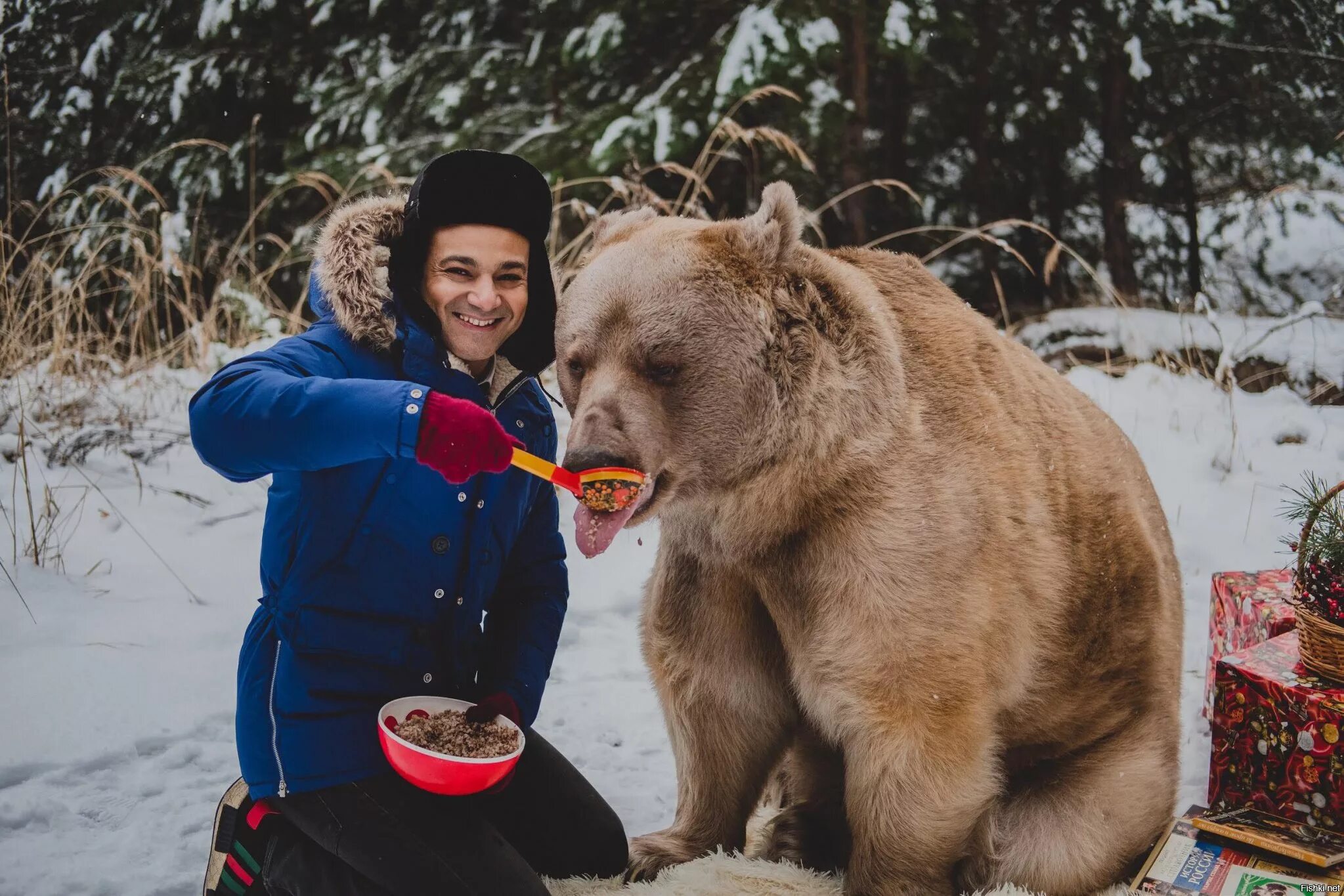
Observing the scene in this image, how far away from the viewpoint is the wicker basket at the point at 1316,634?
2.32m

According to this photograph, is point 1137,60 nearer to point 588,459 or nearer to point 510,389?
point 510,389

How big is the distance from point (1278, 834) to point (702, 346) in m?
1.64

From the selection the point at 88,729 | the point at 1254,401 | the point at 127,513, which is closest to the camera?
the point at 88,729

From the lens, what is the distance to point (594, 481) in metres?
1.86

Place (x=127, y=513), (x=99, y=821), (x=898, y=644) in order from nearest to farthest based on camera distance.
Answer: (x=898, y=644) < (x=99, y=821) < (x=127, y=513)

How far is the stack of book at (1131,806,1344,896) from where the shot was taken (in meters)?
2.13

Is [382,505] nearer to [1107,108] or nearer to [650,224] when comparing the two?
[650,224]

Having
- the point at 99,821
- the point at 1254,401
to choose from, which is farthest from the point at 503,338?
the point at 1254,401

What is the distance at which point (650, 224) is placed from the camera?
226 cm

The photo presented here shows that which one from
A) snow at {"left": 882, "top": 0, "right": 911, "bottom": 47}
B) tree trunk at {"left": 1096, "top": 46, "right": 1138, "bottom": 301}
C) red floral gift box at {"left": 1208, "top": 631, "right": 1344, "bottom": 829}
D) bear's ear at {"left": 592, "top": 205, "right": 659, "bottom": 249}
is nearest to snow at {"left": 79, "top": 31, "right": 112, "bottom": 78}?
snow at {"left": 882, "top": 0, "right": 911, "bottom": 47}

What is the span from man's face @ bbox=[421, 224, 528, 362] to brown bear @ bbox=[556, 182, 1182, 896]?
14 cm

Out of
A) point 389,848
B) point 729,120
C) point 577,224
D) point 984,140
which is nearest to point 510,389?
point 389,848

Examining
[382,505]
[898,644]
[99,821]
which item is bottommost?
[99,821]

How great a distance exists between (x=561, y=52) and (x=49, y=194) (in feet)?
11.6
